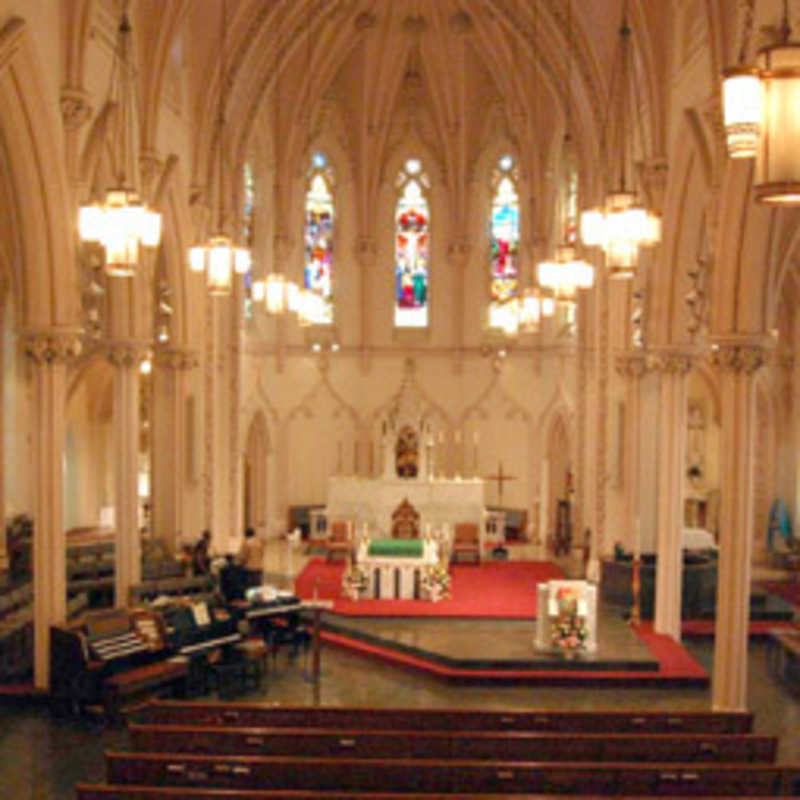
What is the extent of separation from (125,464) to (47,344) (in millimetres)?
3866

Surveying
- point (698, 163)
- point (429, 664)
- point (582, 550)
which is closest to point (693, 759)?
point (429, 664)

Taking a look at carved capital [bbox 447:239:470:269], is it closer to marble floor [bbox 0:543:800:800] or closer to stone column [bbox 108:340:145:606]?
stone column [bbox 108:340:145:606]

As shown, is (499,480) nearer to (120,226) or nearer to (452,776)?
(120,226)

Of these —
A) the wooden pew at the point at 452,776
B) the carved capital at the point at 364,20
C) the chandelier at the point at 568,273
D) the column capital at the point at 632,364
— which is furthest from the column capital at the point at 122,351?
the carved capital at the point at 364,20

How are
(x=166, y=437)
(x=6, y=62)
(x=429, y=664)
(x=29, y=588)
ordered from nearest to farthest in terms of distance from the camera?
(x=6, y=62) < (x=429, y=664) < (x=29, y=588) < (x=166, y=437)

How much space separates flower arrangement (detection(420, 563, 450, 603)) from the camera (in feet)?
66.2

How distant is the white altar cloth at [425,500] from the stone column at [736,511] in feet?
39.6

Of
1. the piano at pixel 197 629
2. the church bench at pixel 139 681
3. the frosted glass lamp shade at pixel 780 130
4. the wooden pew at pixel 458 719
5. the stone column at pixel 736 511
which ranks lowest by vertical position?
the church bench at pixel 139 681

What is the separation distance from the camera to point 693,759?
31.5 ft

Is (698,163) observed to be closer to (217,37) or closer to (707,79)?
(707,79)

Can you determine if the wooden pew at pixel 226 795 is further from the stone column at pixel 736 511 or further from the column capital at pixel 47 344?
the column capital at pixel 47 344

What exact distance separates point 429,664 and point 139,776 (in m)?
7.99

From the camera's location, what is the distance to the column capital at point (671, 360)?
57.8ft

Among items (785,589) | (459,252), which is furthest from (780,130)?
(459,252)
